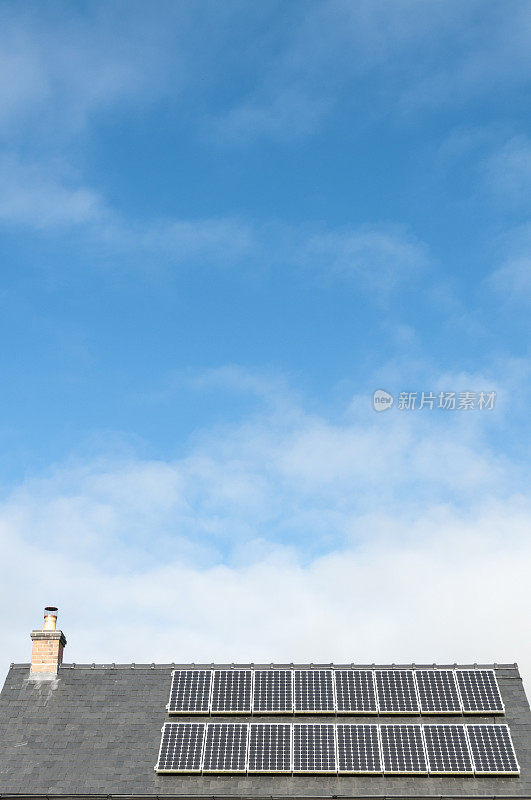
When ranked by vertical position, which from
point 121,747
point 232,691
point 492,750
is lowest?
point 492,750

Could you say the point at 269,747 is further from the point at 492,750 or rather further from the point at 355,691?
the point at 492,750

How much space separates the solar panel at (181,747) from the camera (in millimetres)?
29656

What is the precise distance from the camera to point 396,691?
3247cm

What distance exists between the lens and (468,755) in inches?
1172

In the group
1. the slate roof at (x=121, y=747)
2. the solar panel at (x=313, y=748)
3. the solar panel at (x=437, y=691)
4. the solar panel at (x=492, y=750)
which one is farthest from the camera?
the solar panel at (x=437, y=691)

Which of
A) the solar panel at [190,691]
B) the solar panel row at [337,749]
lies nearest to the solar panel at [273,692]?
the solar panel row at [337,749]

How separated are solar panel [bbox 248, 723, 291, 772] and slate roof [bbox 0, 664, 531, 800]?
35 centimetres

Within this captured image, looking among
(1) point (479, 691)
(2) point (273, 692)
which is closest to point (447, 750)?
(1) point (479, 691)

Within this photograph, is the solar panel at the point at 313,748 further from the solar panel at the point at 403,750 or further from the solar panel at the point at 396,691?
the solar panel at the point at 396,691

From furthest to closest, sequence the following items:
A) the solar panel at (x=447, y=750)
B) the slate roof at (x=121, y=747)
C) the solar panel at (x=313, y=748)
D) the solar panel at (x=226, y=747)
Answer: the solar panel at (x=226, y=747)
the solar panel at (x=313, y=748)
the solar panel at (x=447, y=750)
the slate roof at (x=121, y=747)

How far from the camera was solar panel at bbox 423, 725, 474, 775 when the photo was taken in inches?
1155

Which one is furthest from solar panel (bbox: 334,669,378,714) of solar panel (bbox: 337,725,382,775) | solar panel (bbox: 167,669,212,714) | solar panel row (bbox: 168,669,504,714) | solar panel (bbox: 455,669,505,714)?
solar panel (bbox: 167,669,212,714)

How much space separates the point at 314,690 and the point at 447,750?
17.3 feet

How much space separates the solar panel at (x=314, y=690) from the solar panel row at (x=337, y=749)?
2.37 feet
